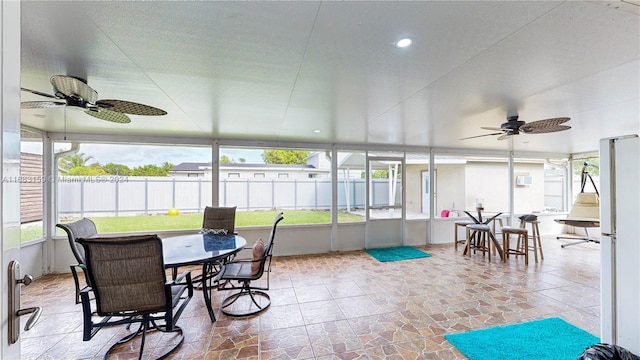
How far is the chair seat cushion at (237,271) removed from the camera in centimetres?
294

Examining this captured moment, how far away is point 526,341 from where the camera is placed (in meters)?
2.46

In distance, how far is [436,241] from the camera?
6531mm

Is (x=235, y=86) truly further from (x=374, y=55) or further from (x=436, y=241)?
(x=436, y=241)

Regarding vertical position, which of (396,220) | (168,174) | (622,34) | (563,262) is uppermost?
(622,34)

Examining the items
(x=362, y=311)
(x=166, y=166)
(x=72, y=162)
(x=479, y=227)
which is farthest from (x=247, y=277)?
(x=479, y=227)

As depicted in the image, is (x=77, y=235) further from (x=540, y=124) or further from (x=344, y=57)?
(x=540, y=124)

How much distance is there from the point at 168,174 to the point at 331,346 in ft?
16.1

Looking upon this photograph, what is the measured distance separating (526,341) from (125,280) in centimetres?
361

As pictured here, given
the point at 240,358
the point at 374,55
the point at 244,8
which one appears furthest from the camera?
the point at 240,358

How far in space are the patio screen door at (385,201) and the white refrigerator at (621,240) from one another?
4296 millimetres

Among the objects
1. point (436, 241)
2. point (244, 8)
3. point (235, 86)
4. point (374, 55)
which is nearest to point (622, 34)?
point (374, 55)

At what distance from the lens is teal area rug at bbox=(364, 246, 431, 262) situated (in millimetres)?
5211

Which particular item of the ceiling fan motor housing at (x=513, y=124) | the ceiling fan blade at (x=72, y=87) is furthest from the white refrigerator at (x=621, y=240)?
the ceiling fan blade at (x=72, y=87)

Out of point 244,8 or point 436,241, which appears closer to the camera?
point 244,8
